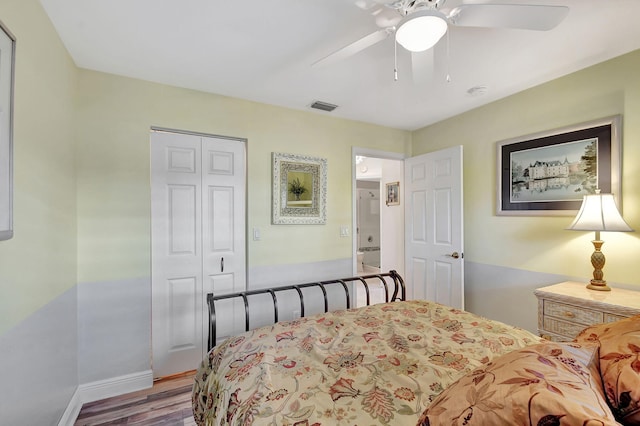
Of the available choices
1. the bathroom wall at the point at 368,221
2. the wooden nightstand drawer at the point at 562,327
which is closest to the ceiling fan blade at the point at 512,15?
the wooden nightstand drawer at the point at 562,327

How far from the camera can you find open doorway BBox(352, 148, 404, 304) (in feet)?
11.9

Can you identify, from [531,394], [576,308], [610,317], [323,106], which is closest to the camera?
[531,394]

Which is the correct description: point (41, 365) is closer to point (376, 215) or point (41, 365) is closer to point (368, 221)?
point (368, 221)

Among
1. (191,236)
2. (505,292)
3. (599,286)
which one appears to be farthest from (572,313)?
(191,236)

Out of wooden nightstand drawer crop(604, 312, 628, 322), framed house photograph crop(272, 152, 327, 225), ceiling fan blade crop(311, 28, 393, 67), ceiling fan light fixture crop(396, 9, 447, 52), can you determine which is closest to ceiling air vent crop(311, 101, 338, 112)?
framed house photograph crop(272, 152, 327, 225)

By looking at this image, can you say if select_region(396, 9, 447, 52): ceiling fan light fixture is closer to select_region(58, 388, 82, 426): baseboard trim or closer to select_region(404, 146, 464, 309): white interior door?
select_region(404, 146, 464, 309): white interior door

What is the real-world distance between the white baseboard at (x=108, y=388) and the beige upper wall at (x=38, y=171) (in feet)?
2.76

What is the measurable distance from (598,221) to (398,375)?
187 centimetres

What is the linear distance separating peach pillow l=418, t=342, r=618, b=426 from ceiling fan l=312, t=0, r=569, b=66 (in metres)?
1.29

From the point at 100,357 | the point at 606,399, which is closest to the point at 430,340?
the point at 606,399

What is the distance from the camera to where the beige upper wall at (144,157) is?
7.20 feet

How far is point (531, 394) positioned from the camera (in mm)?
532

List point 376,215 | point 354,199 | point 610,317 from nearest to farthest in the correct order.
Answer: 1. point 610,317
2. point 354,199
3. point 376,215

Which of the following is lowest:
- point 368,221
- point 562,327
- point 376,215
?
point 562,327
